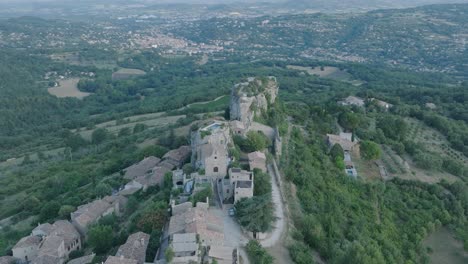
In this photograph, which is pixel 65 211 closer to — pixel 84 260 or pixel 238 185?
pixel 84 260

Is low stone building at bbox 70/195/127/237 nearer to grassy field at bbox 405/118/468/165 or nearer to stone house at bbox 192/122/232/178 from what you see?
stone house at bbox 192/122/232/178

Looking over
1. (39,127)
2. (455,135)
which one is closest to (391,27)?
(455,135)

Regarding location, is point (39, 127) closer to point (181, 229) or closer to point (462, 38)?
point (181, 229)

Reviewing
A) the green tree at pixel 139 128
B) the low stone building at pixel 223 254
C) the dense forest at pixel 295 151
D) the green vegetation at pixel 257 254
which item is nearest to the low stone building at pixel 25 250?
the dense forest at pixel 295 151

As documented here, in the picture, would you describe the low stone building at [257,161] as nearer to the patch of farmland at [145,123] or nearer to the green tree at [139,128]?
the patch of farmland at [145,123]

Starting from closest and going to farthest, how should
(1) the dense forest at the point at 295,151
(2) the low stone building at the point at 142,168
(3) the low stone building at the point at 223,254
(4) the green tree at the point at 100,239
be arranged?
(3) the low stone building at the point at 223,254, (4) the green tree at the point at 100,239, (1) the dense forest at the point at 295,151, (2) the low stone building at the point at 142,168

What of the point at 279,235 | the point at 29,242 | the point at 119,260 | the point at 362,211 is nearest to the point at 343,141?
the point at 362,211

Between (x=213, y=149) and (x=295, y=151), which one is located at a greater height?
(x=213, y=149)
